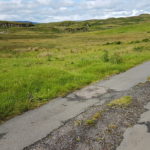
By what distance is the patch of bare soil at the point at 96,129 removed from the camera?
3834 millimetres

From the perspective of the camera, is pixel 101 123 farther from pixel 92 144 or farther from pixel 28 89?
pixel 28 89

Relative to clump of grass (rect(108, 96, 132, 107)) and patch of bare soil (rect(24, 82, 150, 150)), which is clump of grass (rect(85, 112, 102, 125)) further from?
clump of grass (rect(108, 96, 132, 107))

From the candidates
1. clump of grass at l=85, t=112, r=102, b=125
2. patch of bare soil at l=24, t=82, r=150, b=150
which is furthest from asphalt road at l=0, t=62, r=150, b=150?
clump of grass at l=85, t=112, r=102, b=125

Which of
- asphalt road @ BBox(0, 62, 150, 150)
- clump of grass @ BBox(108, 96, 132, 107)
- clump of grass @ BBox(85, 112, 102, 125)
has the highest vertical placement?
clump of grass @ BBox(108, 96, 132, 107)

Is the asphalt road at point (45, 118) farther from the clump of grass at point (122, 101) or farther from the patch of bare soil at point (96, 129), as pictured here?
the clump of grass at point (122, 101)

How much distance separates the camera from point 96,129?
174 inches

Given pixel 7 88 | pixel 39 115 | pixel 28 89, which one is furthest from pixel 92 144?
pixel 7 88

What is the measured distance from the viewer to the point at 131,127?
14.9 ft

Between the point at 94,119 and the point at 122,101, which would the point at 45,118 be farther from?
the point at 122,101

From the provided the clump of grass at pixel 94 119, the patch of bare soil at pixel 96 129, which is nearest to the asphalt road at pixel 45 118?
the patch of bare soil at pixel 96 129

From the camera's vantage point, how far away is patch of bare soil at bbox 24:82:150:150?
12.6ft

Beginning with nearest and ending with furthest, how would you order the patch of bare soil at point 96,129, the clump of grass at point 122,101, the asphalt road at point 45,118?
1. the patch of bare soil at point 96,129
2. the asphalt road at point 45,118
3. the clump of grass at point 122,101

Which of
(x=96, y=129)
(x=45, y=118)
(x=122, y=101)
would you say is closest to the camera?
(x=96, y=129)

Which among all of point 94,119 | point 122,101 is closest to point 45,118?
point 94,119
